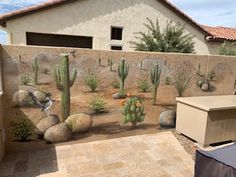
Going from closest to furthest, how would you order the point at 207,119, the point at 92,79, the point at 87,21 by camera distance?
the point at 207,119 → the point at 92,79 → the point at 87,21

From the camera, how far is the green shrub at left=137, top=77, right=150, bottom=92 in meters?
6.09

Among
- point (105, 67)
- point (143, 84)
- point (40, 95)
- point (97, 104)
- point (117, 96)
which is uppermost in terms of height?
point (105, 67)

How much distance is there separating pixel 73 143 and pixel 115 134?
1.16m

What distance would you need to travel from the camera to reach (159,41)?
959 centimetres

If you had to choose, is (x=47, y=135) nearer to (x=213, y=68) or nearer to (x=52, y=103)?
(x=52, y=103)

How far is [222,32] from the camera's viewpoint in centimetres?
1848

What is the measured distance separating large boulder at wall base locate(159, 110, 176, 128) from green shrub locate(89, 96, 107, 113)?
1849 mm

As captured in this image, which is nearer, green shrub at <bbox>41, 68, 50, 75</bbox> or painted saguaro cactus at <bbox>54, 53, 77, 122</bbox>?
Result: green shrub at <bbox>41, 68, 50, 75</bbox>

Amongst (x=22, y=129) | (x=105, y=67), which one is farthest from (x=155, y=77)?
(x=22, y=129)

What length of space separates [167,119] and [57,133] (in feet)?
10.5

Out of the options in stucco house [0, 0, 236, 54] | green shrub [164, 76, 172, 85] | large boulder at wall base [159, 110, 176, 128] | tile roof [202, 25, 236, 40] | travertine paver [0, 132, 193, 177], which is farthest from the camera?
tile roof [202, 25, 236, 40]

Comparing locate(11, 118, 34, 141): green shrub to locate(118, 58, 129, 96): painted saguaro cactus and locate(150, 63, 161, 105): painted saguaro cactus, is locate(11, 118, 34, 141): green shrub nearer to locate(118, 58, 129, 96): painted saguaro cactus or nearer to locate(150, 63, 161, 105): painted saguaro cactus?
locate(118, 58, 129, 96): painted saguaro cactus

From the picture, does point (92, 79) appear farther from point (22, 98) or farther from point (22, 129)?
point (22, 129)

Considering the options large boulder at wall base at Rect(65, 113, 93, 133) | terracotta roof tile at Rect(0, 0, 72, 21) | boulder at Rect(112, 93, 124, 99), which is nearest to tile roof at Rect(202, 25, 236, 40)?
terracotta roof tile at Rect(0, 0, 72, 21)
